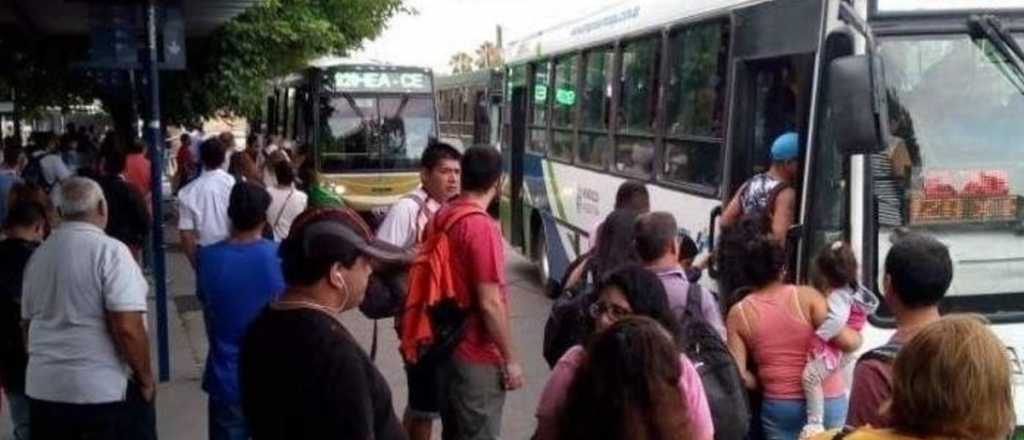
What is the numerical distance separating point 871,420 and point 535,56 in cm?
1069

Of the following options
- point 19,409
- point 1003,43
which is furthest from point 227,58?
point 1003,43

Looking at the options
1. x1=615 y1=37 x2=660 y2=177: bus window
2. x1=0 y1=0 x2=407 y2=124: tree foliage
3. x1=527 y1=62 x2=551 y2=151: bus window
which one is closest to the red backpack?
x1=615 y1=37 x2=660 y2=177: bus window

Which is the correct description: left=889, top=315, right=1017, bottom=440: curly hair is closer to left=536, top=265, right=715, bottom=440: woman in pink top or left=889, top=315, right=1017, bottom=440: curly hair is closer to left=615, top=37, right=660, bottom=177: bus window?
left=536, top=265, right=715, bottom=440: woman in pink top

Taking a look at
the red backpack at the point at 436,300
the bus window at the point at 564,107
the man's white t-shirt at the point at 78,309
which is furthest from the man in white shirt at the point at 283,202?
the man's white t-shirt at the point at 78,309

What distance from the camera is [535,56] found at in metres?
14.0

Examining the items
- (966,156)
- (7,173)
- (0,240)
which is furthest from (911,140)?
(7,173)

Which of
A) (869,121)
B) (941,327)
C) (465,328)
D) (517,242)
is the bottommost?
(517,242)

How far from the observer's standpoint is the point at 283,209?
9180mm

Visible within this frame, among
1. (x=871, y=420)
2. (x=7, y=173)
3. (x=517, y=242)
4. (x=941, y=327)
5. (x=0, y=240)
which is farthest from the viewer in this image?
(x=517, y=242)

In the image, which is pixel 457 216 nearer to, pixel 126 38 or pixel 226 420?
pixel 226 420

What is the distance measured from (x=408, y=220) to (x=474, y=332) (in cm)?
90

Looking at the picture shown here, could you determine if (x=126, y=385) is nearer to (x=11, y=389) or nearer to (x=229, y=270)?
(x=229, y=270)

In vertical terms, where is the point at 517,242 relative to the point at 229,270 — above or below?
below

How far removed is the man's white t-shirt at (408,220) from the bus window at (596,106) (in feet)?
15.0
